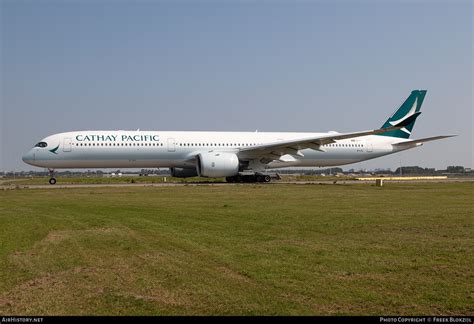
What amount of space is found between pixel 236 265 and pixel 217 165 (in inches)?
1033

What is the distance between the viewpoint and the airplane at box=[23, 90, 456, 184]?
33.6 m

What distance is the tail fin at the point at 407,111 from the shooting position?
144 ft

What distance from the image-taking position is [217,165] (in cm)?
3341

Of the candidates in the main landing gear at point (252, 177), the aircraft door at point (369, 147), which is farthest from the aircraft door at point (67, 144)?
the aircraft door at point (369, 147)

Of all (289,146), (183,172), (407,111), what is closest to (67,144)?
(183,172)

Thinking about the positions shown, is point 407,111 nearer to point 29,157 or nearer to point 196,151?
point 196,151

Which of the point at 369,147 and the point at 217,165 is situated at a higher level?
the point at 369,147

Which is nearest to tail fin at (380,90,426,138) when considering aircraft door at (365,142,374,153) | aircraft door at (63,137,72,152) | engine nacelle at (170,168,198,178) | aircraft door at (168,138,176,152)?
aircraft door at (365,142,374,153)

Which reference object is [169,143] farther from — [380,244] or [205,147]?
[380,244]

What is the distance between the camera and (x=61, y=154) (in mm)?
33500

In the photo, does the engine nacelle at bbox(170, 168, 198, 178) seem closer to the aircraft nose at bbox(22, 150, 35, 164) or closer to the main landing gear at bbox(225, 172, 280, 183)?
the main landing gear at bbox(225, 172, 280, 183)

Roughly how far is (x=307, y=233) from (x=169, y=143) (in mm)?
26270

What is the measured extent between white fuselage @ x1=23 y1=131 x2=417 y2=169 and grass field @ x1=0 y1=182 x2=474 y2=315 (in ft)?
70.8

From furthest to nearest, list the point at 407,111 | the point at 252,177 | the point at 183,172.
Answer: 1. the point at 407,111
2. the point at 183,172
3. the point at 252,177
